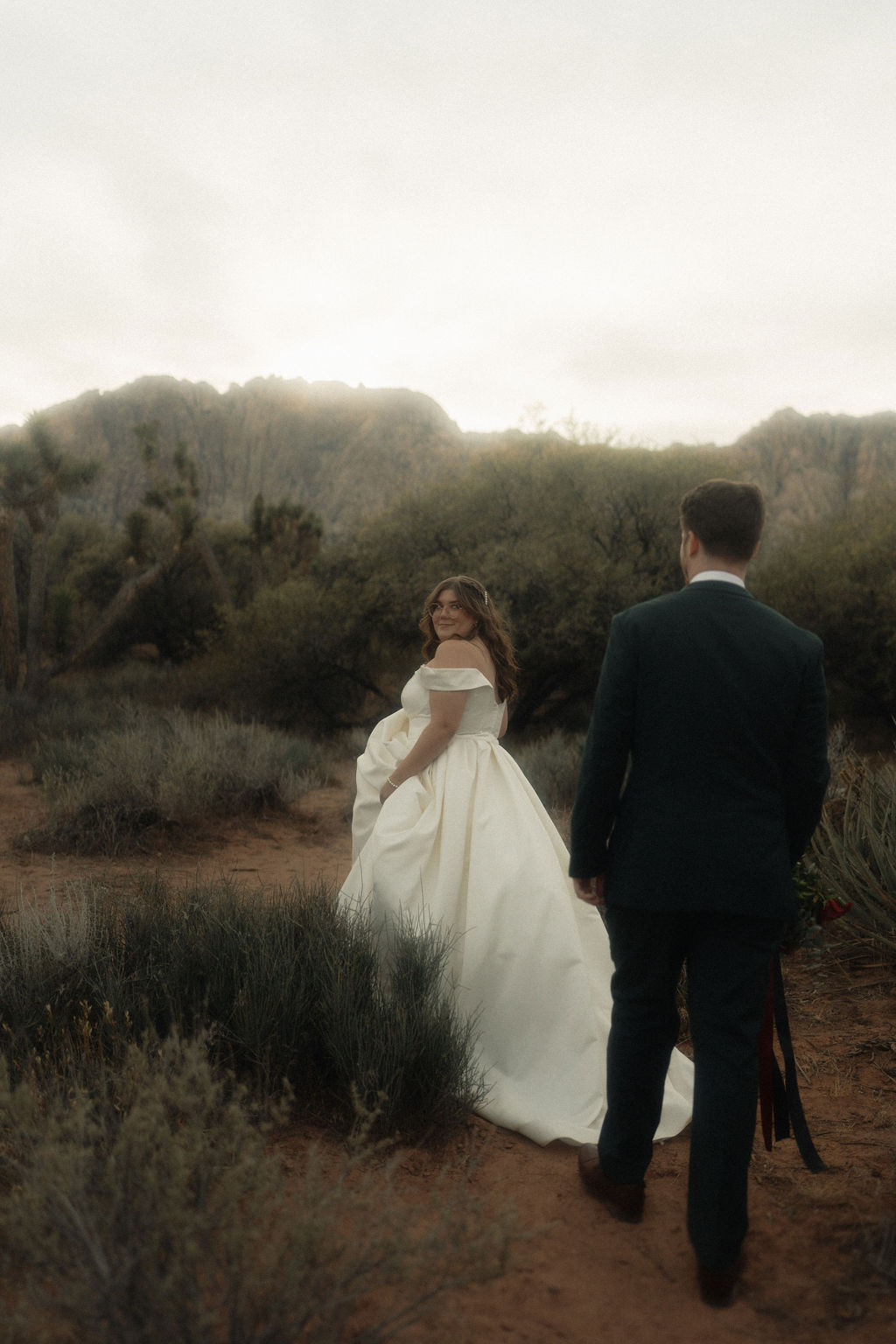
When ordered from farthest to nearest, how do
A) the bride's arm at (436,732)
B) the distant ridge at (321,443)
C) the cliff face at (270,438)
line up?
the cliff face at (270,438) < the distant ridge at (321,443) < the bride's arm at (436,732)

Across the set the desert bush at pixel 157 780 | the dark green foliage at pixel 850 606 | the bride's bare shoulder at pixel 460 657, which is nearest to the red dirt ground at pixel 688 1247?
the bride's bare shoulder at pixel 460 657

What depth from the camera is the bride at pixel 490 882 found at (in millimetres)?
3143

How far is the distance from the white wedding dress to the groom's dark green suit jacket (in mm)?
1116

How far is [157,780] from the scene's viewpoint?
26.0 ft

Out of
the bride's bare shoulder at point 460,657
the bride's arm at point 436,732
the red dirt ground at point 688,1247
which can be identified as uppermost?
the bride's bare shoulder at point 460,657

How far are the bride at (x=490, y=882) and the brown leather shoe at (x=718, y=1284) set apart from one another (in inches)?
30.3

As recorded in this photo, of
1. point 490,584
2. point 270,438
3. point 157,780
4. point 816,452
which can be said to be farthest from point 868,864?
point 270,438

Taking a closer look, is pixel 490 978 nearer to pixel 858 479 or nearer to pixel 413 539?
pixel 413 539

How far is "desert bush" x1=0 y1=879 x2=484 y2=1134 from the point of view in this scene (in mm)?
2840

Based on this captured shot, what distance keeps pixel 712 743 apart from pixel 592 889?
53 cm

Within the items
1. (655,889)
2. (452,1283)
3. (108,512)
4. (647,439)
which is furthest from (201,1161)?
(108,512)

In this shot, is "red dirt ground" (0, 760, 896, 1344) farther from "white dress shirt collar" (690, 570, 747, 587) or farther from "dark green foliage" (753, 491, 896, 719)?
"dark green foliage" (753, 491, 896, 719)

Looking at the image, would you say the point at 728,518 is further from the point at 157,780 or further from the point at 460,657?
the point at 157,780

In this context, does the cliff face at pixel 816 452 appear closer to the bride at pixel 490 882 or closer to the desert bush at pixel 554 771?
the desert bush at pixel 554 771
